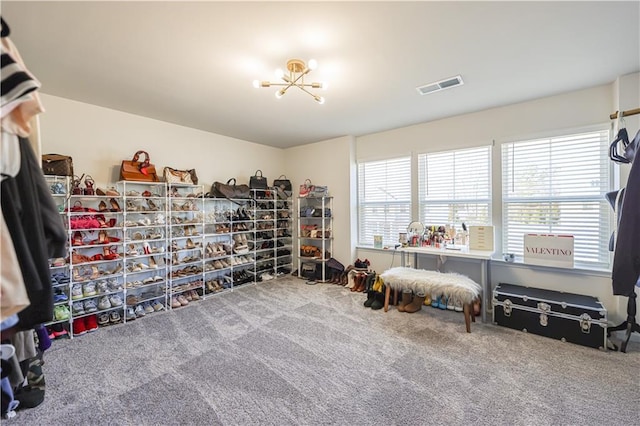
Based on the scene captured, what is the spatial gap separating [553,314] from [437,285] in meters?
1.08

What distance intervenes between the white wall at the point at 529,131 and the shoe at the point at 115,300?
148 inches

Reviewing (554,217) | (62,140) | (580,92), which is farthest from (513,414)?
(62,140)

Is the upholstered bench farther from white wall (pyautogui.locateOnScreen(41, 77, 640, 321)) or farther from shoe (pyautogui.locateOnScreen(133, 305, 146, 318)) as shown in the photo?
shoe (pyautogui.locateOnScreen(133, 305, 146, 318))

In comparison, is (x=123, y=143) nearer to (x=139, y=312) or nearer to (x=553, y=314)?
(x=139, y=312)

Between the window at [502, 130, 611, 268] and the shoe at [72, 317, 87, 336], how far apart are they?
504cm

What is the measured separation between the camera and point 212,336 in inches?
109

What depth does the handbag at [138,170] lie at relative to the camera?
326 centimetres

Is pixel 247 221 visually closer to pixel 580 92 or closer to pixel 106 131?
pixel 106 131

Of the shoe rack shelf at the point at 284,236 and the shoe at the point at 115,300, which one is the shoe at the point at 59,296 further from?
the shoe rack shelf at the point at 284,236

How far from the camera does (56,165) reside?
2.72m

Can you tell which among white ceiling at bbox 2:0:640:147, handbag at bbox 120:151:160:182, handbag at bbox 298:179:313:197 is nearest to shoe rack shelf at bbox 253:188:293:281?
handbag at bbox 298:179:313:197

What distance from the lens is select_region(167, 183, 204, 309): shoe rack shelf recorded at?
3.71m

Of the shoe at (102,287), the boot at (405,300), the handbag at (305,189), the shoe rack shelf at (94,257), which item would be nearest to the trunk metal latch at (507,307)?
the boot at (405,300)

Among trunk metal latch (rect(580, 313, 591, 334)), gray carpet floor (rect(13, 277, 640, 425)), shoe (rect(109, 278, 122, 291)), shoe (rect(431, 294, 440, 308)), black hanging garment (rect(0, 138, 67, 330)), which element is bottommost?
gray carpet floor (rect(13, 277, 640, 425))
